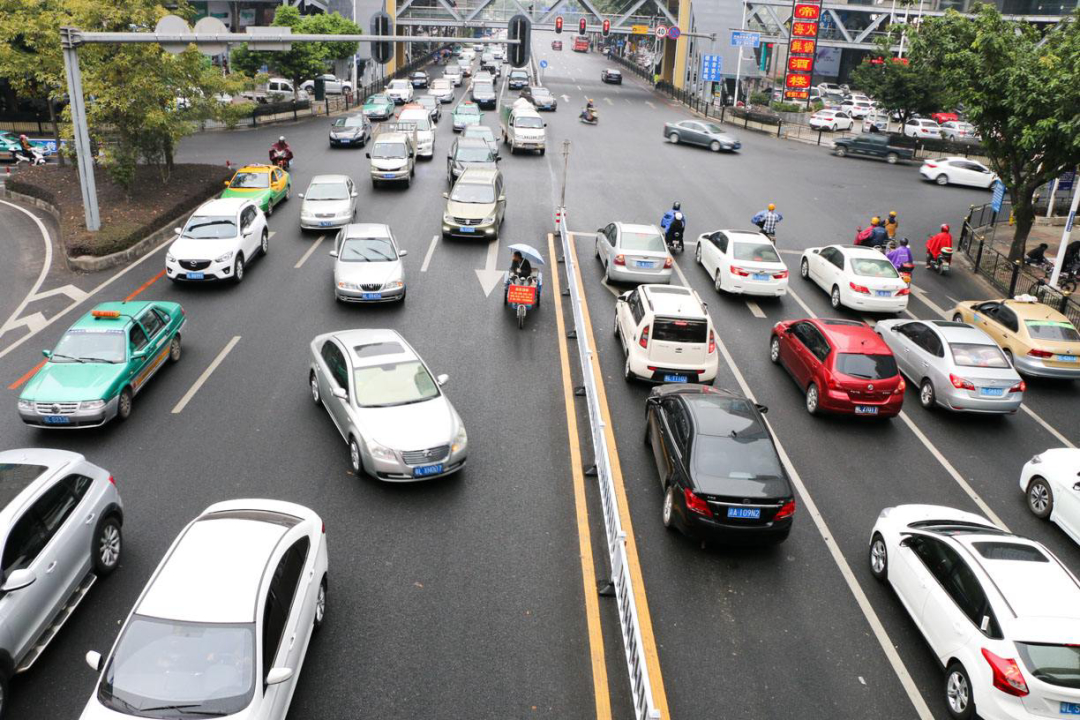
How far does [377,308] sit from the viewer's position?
19203mm

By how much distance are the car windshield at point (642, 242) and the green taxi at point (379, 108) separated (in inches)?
1277

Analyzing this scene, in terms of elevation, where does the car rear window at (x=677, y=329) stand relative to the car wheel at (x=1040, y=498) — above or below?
above

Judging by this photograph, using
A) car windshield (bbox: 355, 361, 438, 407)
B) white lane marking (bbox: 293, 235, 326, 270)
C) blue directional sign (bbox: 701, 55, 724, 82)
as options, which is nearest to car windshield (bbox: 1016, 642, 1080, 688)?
car windshield (bbox: 355, 361, 438, 407)

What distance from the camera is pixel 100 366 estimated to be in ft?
44.2

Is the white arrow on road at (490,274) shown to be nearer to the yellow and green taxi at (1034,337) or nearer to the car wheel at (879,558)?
the yellow and green taxi at (1034,337)

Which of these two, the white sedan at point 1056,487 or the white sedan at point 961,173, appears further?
the white sedan at point 961,173

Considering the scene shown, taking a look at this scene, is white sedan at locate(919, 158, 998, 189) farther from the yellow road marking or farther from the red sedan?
the yellow road marking

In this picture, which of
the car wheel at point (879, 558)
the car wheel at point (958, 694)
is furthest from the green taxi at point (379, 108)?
the car wheel at point (958, 694)

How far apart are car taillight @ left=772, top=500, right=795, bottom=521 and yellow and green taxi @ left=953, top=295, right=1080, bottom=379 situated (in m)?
10.3

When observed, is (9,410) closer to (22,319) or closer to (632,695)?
(22,319)

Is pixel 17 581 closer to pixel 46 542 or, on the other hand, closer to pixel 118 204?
pixel 46 542

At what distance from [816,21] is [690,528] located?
1914 inches

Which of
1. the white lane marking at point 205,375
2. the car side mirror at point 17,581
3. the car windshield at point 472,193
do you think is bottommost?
the white lane marking at point 205,375

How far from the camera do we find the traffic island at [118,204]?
2172 cm
